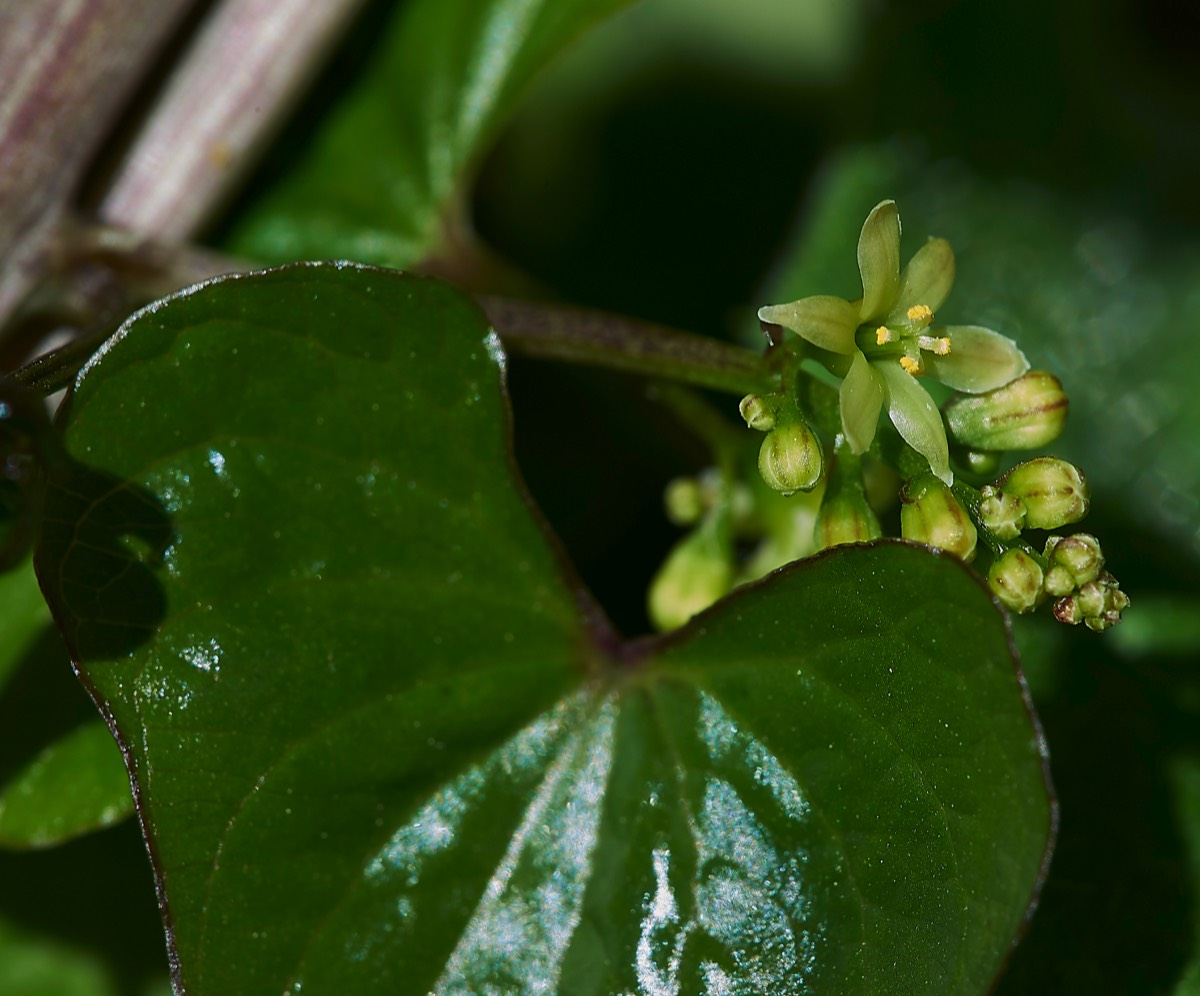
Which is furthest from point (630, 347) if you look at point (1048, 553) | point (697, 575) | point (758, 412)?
point (1048, 553)

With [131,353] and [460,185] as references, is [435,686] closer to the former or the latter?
[131,353]

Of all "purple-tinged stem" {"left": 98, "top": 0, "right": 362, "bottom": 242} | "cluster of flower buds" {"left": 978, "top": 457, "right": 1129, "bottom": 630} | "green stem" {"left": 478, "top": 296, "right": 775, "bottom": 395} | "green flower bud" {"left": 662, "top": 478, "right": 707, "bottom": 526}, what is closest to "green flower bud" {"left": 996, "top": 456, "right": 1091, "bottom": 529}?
"cluster of flower buds" {"left": 978, "top": 457, "right": 1129, "bottom": 630}

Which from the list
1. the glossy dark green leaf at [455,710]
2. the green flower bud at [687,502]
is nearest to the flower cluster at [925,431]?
the glossy dark green leaf at [455,710]

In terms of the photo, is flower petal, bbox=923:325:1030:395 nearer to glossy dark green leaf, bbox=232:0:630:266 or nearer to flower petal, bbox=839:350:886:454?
flower petal, bbox=839:350:886:454

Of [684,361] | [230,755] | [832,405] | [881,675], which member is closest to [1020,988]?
[881,675]

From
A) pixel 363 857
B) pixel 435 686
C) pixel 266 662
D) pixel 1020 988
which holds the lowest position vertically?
pixel 1020 988

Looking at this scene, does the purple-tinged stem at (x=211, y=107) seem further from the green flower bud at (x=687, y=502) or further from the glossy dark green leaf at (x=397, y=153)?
the green flower bud at (x=687, y=502)

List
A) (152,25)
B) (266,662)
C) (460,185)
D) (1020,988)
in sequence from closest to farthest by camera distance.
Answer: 1. (266,662)
2. (1020,988)
3. (152,25)
4. (460,185)
